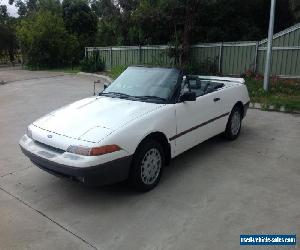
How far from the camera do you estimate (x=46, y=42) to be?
2706cm

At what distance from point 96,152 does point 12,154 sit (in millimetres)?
2747

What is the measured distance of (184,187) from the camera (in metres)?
4.50

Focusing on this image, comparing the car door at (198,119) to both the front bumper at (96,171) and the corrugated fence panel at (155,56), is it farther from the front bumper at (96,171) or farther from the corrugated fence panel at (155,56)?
the corrugated fence panel at (155,56)

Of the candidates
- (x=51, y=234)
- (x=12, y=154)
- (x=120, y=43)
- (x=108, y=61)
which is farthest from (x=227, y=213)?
(x=120, y=43)

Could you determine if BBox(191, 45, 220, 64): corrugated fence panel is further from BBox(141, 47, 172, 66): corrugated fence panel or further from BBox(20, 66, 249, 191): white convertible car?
BBox(20, 66, 249, 191): white convertible car

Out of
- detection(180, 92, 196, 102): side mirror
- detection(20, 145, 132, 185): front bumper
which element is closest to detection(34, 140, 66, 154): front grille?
detection(20, 145, 132, 185): front bumper

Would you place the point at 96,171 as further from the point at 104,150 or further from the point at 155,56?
the point at 155,56

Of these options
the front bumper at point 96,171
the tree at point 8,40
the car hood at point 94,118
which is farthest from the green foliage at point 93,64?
the tree at point 8,40

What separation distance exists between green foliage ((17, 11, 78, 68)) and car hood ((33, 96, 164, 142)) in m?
23.8

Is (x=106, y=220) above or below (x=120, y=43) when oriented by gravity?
below

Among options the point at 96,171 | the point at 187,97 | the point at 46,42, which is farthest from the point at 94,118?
the point at 46,42

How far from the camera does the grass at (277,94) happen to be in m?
9.24

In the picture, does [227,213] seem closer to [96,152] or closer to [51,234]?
[96,152]

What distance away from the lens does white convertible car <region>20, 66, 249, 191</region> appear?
3801mm
